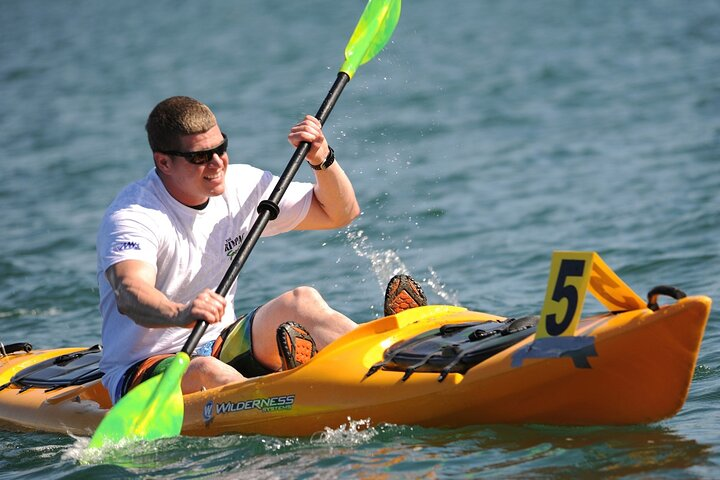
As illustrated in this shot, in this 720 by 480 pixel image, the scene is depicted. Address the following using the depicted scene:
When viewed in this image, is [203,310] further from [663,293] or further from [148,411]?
[663,293]

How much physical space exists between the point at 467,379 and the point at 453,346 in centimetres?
24

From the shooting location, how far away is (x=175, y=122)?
15.0 feet

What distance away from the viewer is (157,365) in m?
4.60

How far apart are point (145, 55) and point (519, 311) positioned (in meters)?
16.4

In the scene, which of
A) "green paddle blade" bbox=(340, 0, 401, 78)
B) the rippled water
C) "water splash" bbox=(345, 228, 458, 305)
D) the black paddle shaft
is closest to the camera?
the rippled water

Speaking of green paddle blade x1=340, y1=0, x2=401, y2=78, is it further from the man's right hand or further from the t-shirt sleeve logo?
the man's right hand

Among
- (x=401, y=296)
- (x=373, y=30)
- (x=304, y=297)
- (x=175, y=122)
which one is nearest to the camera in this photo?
(x=175, y=122)

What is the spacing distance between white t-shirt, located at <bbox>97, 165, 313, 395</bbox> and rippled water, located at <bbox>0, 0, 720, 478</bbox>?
43 cm

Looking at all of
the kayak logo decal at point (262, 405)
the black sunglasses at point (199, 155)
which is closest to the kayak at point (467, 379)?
the kayak logo decal at point (262, 405)

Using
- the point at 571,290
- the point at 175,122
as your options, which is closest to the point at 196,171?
the point at 175,122

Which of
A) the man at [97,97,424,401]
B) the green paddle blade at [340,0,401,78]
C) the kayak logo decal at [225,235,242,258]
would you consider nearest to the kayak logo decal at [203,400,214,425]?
the man at [97,97,424,401]

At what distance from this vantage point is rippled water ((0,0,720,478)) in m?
4.40

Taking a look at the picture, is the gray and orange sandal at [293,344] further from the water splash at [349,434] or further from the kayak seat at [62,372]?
the kayak seat at [62,372]

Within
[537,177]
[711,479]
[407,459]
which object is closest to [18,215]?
[537,177]
